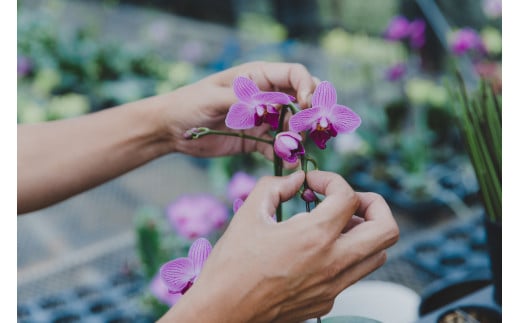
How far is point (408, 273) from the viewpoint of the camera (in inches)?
52.8

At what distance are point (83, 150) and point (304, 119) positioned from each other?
1.46 ft

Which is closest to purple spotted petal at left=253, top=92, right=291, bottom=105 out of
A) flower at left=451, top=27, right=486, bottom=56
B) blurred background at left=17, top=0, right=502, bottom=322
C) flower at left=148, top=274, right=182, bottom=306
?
blurred background at left=17, top=0, right=502, bottom=322

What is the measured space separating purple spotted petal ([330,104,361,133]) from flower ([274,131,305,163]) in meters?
0.05

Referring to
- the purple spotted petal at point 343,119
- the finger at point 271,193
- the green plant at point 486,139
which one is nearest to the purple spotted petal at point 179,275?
the finger at point 271,193

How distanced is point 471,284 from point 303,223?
0.56 metres

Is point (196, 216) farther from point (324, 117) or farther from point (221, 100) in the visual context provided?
point (324, 117)

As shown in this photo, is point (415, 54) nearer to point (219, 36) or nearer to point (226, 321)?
point (219, 36)

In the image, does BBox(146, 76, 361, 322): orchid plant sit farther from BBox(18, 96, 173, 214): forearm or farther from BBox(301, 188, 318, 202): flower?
BBox(18, 96, 173, 214): forearm

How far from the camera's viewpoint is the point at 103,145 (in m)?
0.90

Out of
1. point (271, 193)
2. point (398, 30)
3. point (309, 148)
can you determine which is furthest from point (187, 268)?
point (398, 30)

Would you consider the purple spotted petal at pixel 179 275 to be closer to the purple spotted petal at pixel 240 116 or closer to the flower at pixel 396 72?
the purple spotted petal at pixel 240 116

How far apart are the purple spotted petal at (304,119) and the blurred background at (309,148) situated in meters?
0.32

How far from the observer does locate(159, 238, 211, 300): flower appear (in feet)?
1.98

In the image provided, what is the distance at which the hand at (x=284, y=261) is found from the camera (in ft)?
1.69
